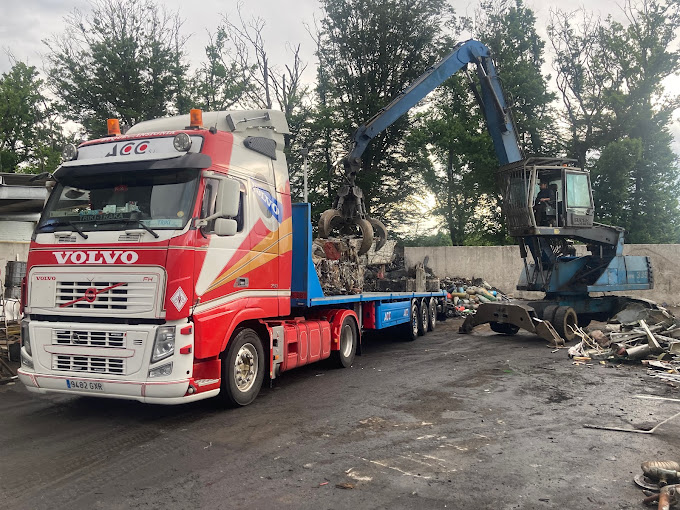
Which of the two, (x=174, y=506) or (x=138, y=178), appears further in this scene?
(x=138, y=178)

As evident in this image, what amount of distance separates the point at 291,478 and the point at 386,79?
28.0 m

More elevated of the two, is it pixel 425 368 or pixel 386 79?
pixel 386 79

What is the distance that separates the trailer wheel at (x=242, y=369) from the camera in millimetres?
6527

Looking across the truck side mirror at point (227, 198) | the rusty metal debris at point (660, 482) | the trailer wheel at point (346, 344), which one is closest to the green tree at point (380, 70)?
the trailer wheel at point (346, 344)

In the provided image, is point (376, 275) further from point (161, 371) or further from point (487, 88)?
point (161, 371)

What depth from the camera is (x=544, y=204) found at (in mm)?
13750

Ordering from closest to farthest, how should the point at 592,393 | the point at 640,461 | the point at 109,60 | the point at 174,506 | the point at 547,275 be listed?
the point at 174,506 < the point at 640,461 < the point at 592,393 < the point at 547,275 < the point at 109,60

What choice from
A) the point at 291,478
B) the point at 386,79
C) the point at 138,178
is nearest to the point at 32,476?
the point at 291,478

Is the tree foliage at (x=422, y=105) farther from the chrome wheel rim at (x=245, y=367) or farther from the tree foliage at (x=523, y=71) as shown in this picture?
the chrome wheel rim at (x=245, y=367)

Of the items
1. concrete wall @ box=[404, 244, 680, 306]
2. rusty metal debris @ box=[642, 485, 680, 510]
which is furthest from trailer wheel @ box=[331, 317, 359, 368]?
concrete wall @ box=[404, 244, 680, 306]

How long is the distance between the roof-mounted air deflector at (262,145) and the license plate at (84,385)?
348 cm

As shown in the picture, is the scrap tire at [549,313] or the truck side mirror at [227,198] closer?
the truck side mirror at [227,198]

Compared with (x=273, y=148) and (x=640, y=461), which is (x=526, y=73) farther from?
Answer: (x=640, y=461)

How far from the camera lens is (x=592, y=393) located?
7805 mm
